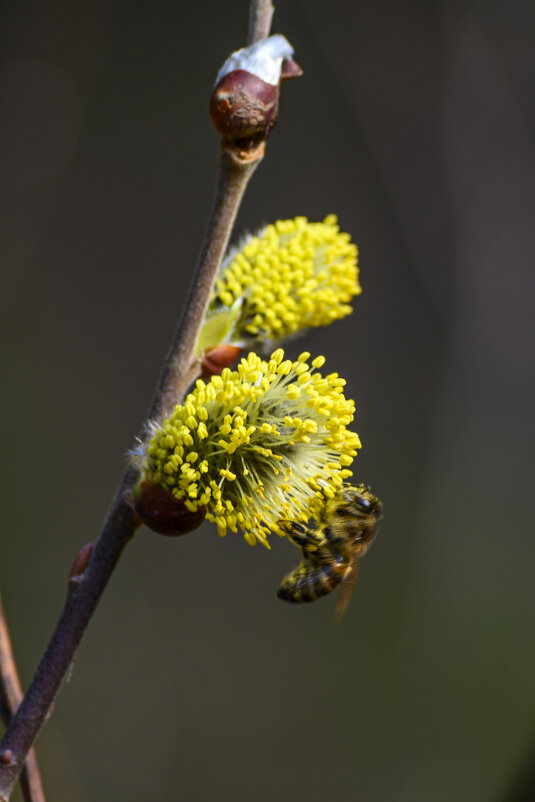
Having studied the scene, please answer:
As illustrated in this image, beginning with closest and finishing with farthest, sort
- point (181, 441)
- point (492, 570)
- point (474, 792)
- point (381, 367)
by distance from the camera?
point (181, 441), point (474, 792), point (492, 570), point (381, 367)

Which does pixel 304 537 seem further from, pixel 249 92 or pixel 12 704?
pixel 249 92

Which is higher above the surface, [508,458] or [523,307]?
[523,307]

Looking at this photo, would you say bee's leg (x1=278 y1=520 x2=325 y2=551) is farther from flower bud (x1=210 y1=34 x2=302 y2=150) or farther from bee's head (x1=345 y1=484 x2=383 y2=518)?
flower bud (x1=210 y1=34 x2=302 y2=150)

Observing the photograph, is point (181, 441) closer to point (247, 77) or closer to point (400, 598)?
point (247, 77)

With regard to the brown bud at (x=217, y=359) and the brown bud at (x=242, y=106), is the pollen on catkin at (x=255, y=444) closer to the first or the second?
the brown bud at (x=217, y=359)

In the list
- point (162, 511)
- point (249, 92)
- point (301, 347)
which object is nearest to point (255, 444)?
point (162, 511)

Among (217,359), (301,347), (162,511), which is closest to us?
(162,511)

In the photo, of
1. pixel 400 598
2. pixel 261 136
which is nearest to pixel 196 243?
pixel 400 598
